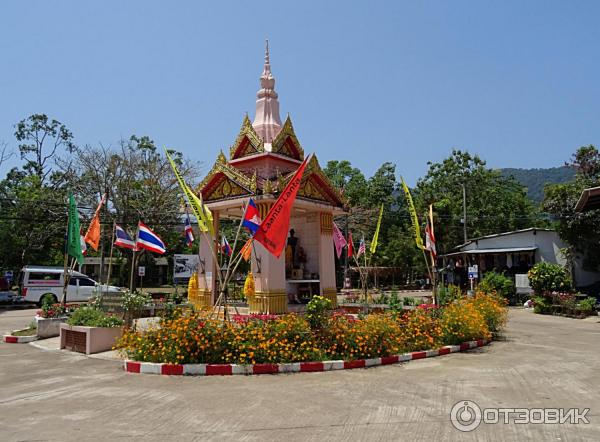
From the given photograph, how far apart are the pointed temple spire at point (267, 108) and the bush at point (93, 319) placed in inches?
326

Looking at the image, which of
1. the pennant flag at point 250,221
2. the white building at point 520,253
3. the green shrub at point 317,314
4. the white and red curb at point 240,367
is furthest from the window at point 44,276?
the white building at point 520,253

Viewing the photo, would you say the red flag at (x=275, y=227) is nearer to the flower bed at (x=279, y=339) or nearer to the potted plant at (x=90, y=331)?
the flower bed at (x=279, y=339)

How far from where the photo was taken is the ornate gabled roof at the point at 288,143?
16.3m

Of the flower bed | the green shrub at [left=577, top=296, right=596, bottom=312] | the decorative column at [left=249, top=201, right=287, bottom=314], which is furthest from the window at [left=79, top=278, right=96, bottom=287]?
the green shrub at [left=577, top=296, right=596, bottom=312]

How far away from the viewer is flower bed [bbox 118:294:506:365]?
9.27 meters

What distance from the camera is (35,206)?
34312 mm

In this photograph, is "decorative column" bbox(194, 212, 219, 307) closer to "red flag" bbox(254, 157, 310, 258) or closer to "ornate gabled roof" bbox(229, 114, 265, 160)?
"ornate gabled roof" bbox(229, 114, 265, 160)

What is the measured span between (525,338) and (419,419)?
371 inches

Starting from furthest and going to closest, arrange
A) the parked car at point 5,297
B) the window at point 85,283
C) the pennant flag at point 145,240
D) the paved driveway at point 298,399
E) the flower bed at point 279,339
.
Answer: the window at point 85,283, the parked car at point 5,297, the pennant flag at point 145,240, the flower bed at point 279,339, the paved driveway at point 298,399

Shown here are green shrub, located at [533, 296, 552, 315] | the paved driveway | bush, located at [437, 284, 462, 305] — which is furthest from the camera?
green shrub, located at [533, 296, 552, 315]

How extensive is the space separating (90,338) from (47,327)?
388 cm

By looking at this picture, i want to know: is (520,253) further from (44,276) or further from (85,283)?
(44,276)

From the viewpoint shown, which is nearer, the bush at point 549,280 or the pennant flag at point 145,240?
the pennant flag at point 145,240

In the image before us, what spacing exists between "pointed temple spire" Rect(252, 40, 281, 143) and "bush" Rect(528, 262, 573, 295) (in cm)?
1537
